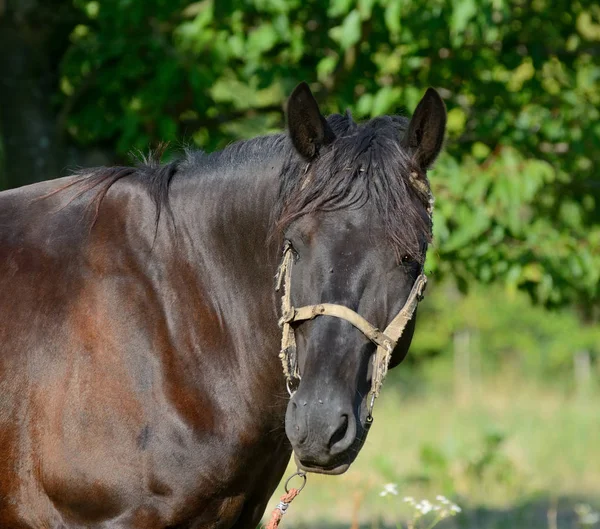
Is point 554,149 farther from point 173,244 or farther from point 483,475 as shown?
point 173,244

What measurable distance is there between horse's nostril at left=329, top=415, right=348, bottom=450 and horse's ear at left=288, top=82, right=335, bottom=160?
34.3 inches

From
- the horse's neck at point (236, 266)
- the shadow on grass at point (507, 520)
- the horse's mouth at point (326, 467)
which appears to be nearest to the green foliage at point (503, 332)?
the shadow on grass at point (507, 520)

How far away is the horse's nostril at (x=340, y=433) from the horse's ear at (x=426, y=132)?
0.87 metres

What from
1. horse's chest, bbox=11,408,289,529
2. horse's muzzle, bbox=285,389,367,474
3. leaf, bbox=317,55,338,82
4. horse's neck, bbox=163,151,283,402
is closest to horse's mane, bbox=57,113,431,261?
horse's neck, bbox=163,151,283,402

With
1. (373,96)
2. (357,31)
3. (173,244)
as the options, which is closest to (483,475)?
(373,96)

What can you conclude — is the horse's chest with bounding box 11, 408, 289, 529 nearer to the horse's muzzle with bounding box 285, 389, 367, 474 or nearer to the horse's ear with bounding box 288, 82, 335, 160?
the horse's muzzle with bounding box 285, 389, 367, 474

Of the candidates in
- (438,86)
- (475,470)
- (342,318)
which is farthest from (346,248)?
(475,470)

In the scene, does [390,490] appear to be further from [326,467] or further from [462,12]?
[462,12]

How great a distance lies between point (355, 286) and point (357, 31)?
2.49 m

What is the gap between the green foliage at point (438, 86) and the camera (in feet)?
16.2

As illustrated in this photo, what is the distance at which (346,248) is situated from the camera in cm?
250

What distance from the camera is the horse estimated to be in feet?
8.21

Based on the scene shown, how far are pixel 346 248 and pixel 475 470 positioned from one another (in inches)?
194

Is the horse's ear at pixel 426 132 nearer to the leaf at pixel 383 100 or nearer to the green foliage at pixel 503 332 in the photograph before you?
the leaf at pixel 383 100
